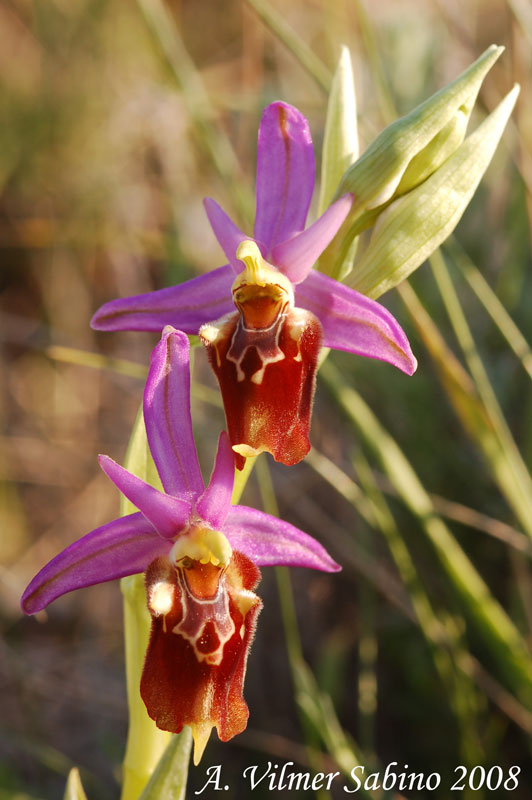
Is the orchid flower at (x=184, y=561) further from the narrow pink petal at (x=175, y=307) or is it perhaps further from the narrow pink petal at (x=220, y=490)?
the narrow pink petal at (x=175, y=307)

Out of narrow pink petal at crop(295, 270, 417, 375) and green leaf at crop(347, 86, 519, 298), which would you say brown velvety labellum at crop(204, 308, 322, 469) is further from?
green leaf at crop(347, 86, 519, 298)

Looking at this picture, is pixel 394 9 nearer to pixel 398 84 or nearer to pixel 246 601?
pixel 398 84

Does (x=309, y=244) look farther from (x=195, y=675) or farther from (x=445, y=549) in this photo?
(x=445, y=549)

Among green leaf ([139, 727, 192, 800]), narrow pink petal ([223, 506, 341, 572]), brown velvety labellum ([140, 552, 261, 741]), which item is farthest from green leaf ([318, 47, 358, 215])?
green leaf ([139, 727, 192, 800])

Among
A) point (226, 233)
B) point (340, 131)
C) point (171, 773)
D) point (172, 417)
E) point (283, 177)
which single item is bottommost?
point (171, 773)

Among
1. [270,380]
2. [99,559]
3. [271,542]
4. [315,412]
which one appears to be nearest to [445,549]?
[271,542]

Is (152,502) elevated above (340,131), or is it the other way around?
(340,131)

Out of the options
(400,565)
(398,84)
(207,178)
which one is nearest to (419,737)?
(400,565)
